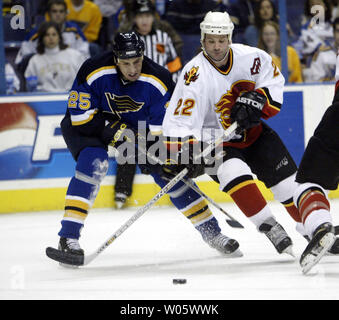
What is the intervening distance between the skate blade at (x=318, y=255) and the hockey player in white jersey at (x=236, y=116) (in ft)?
1.16

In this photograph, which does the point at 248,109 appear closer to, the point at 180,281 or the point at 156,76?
the point at 156,76

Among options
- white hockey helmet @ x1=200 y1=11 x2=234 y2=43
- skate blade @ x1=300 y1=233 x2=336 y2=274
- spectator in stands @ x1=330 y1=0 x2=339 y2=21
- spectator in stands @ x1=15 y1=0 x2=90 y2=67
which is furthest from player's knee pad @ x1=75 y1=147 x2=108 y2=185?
spectator in stands @ x1=330 y1=0 x2=339 y2=21

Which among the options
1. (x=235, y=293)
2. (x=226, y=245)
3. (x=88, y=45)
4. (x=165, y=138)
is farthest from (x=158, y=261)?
(x=88, y=45)

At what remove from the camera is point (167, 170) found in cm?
374

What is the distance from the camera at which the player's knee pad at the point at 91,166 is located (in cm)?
372

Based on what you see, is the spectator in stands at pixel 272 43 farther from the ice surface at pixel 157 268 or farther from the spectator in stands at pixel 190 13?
the ice surface at pixel 157 268

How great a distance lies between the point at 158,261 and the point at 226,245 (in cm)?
34

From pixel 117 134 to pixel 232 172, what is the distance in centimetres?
61

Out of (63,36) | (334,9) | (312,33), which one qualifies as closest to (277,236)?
(312,33)

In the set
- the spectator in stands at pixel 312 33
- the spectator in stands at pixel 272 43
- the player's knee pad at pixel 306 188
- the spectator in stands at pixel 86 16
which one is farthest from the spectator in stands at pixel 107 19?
the player's knee pad at pixel 306 188

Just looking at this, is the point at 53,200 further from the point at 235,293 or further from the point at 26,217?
the point at 235,293

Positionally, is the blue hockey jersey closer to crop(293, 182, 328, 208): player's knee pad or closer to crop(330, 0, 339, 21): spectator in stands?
crop(293, 182, 328, 208): player's knee pad

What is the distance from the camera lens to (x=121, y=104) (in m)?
3.83

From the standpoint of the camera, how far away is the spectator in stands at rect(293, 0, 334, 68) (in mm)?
5688
